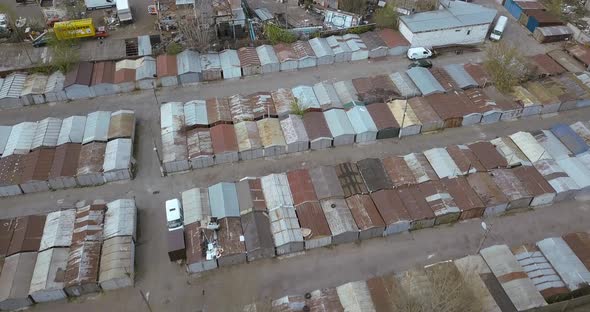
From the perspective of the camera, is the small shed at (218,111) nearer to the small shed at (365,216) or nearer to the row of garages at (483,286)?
the small shed at (365,216)

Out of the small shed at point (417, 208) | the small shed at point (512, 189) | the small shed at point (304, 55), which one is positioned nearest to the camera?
the small shed at point (417, 208)

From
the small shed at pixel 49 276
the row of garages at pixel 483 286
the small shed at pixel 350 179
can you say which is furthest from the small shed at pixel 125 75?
the row of garages at pixel 483 286

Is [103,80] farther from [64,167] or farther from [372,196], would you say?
[372,196]

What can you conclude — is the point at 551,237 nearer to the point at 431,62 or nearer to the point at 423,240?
the point at 423,240

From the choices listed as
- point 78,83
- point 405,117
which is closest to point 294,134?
point 405,117

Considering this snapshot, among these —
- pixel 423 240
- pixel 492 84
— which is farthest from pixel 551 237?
pixel 492 84

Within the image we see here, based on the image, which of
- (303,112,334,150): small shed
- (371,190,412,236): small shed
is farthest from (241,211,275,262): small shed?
(303,112,334,150): small shed
